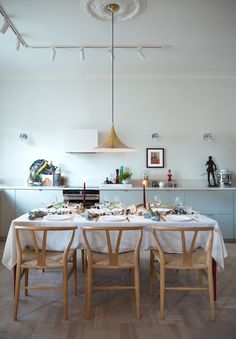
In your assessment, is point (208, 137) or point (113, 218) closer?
point (113, 218)

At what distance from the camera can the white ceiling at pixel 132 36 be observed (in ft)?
9.56

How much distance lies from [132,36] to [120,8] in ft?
2.36

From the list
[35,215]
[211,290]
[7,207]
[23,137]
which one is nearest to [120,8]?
[35,215]

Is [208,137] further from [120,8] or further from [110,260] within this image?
[110,260]

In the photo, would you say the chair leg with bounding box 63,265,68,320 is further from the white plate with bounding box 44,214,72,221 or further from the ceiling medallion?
the ceiling medallion

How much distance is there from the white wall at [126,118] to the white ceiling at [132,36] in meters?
0.29

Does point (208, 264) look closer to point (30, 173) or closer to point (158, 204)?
point (158, 204)

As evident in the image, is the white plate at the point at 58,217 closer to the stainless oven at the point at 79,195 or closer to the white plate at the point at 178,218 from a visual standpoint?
the white plate at the point at 178,218

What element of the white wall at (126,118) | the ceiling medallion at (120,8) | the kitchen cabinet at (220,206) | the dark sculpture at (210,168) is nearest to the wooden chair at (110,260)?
the ceiling medallion at (120,8)

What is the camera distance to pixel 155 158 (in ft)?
16.4

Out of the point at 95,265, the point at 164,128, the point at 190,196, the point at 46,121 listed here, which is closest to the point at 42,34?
the point at 46,121

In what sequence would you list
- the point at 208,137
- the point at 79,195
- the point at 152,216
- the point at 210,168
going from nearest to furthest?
the point at 152,216
the point at 79,195
the point at 210,168
the point at 208,137

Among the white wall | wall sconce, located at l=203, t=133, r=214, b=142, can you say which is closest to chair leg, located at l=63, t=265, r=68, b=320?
the white wall

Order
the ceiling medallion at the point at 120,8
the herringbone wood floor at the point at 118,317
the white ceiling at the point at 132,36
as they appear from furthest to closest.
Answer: the white ceiling at the point at 132,36 < the ceiling medallion at the point at 120,8 < the herringbone wood floor at the point at 118,317
